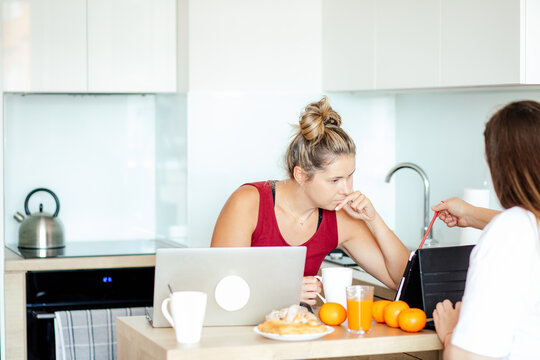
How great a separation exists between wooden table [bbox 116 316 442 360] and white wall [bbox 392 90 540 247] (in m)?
1.56

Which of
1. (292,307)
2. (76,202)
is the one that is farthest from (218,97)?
(292,307)

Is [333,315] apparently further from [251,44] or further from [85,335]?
[251,44]

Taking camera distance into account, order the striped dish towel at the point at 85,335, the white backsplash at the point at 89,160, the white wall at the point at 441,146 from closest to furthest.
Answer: the striped dish towel at the point at 85,335 < the white wall at the point at 441,146 < the white backsplash at the point at 89,160

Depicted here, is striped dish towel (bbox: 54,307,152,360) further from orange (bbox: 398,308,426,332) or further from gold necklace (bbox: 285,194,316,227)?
orange (bbox: 398,308,426,332)

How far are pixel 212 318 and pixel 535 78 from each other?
1.46 metres

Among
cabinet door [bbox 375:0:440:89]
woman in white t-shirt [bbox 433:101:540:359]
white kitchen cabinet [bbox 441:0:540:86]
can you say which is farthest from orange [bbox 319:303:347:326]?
cabinet door [bbox 375:0:440:89]

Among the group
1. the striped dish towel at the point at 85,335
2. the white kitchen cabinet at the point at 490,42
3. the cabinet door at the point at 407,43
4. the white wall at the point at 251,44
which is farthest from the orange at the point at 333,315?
the white wall at the point at 251,44

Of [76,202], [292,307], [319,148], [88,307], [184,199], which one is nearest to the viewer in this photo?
[292,307]

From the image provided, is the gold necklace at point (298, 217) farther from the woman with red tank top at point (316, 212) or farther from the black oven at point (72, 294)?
the black oven at point (72, 294)

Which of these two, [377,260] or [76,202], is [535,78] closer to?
[377,260]

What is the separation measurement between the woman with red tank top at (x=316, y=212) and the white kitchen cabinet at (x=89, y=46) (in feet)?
4.48

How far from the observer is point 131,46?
362cm

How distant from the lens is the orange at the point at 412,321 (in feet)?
5.78

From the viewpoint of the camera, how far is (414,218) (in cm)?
375
